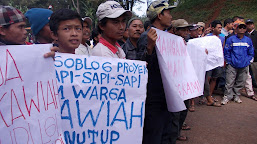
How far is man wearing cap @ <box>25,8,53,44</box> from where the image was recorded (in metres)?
2.14

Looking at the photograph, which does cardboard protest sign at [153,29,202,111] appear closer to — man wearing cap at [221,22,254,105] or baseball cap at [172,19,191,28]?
baseball cap at [172,19,191,28]

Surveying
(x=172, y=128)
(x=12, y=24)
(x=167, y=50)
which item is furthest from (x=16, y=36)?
(x=172, y=128)

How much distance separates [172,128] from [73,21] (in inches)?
70.8

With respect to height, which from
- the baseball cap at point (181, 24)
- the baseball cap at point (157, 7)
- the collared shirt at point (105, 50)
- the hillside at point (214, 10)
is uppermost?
the hillside at point (214, 10)

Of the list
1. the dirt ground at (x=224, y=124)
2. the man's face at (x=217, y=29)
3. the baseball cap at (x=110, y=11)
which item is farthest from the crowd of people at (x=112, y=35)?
the man's face at (x=217, y=29)

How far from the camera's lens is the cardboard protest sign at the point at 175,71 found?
1.99m

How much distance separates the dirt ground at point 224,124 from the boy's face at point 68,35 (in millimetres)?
2607

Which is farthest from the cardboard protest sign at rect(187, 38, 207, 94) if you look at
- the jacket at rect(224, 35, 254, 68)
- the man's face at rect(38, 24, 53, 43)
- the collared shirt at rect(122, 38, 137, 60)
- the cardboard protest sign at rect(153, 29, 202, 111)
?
the jacket at rect(224, 35, 254, 68)

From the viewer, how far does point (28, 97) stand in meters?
1.37

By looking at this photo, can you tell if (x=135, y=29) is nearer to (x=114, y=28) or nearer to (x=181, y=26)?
(x=181, y=26)

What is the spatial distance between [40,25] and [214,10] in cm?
1996

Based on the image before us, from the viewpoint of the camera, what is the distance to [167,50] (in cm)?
211

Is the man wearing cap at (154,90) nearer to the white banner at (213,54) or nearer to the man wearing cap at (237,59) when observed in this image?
the white banner at (213,54)

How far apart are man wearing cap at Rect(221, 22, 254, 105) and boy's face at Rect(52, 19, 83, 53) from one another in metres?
4.89
